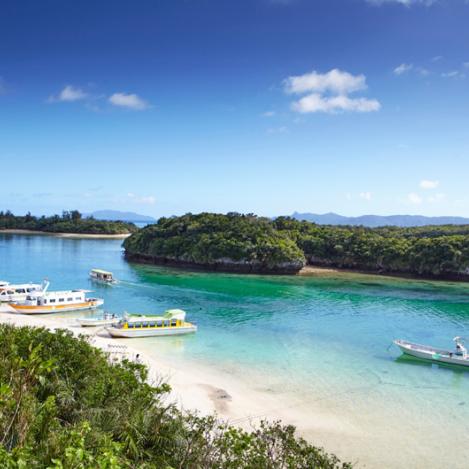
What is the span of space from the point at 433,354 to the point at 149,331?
1893 centimetres

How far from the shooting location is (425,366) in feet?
86.7

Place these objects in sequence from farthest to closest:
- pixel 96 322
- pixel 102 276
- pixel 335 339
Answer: pixel 102 276
pixel 96 322
pixel 335 339

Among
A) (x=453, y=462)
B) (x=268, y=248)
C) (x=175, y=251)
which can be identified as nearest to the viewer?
(x=453, y=462)

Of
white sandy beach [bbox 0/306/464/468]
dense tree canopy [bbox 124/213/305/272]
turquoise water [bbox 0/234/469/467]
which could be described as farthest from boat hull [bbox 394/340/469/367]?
dense tree canopy [bbox 124/213/305/272]

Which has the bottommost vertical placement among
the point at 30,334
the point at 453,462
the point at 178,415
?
the point at 453,462

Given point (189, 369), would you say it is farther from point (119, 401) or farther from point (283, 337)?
point (119, 401)

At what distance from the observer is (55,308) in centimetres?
3847

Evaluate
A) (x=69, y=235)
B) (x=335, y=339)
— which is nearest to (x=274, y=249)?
(x=335, y=339)

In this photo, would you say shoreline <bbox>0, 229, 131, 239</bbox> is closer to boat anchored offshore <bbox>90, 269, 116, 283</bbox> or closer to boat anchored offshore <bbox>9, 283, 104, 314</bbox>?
boat anchored offshore <bbox>90, 269, 116, 283</bbox>

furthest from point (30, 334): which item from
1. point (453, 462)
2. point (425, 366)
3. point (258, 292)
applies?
point (258, 292)

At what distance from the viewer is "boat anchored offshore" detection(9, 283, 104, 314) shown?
37.4 m

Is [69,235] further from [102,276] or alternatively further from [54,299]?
[54,299]

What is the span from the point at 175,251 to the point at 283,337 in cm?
4616

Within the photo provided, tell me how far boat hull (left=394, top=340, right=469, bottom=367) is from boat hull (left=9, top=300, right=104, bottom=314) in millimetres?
26346
